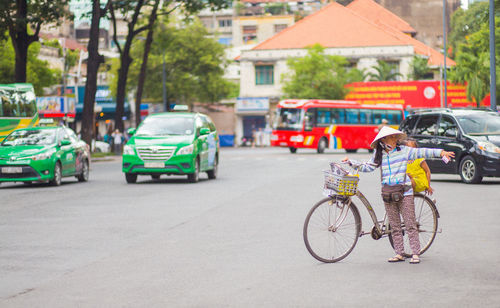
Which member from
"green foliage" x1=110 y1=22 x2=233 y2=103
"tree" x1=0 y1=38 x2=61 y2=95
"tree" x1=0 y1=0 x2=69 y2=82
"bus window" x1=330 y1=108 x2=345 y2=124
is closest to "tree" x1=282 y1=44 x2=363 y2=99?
"green foliage" x1=110 y1=22 x2=233 y2=103

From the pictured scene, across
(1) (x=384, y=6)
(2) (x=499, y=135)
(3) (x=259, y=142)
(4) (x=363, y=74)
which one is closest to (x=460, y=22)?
(4) (x=363, y=74)

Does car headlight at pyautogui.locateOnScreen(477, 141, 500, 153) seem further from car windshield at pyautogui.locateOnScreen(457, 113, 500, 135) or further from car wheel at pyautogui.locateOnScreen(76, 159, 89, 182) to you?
car wheel at pyautogui.locateOnScreen(76, 159, 89, 182)

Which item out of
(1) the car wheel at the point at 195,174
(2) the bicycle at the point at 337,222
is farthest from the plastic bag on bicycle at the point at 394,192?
(1) the car wheel at the point at 195,174

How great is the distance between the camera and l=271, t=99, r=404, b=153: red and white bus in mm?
51719

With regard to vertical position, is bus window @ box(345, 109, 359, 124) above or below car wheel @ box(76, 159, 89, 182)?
above

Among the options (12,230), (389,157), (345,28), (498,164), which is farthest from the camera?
(345,28)

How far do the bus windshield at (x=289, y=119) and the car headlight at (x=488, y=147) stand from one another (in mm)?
31329

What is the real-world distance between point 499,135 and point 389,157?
12.8 meters

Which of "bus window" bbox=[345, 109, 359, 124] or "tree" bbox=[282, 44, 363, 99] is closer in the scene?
"bus window" bbox=[345, 109, 359, 124]

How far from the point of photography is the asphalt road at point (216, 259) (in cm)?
698

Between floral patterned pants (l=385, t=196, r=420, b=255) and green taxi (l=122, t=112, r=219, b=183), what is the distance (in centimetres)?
Result: 1364

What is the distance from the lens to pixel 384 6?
1384cm

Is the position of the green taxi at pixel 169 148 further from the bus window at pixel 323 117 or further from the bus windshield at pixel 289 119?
the bus window at pixel 323 117

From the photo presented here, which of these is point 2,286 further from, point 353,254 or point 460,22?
point 460,22
